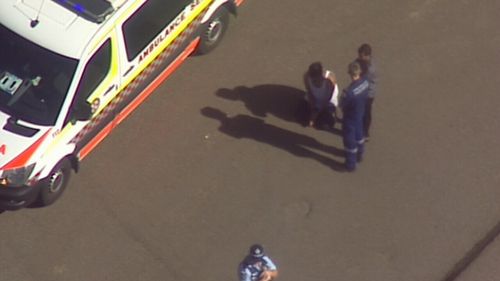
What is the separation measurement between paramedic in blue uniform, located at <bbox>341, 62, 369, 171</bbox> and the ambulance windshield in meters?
2.88

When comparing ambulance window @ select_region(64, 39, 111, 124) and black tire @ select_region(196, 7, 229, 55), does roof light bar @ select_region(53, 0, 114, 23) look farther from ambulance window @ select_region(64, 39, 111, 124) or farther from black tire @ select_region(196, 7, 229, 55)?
black tire @ select_region(196, 7, 229, 55)

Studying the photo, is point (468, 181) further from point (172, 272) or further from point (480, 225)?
point (172, 272)

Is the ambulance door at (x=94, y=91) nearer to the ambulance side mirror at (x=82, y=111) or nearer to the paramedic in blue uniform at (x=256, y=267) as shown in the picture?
the ambulance side mirror at (x=82, y=111)

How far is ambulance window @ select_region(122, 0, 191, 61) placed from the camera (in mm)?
12945

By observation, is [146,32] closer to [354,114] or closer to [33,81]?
[33,81]

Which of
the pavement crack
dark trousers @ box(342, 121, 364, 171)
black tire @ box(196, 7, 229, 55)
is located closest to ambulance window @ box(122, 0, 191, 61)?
black tire @ box(196, 7, 229, 55)

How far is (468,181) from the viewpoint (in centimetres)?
1359

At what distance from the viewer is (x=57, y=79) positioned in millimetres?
12562

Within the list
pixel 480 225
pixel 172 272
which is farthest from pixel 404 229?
pixel 172 272

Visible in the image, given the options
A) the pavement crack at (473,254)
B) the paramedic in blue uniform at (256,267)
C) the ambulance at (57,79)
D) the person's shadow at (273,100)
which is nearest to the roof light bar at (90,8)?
the ambulance at (57,79)

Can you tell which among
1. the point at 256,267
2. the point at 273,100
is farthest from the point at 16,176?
the point at 273,100

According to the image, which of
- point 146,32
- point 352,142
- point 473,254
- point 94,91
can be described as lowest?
point 473,254

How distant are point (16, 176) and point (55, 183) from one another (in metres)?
0.65

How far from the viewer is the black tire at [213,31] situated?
14203 millimetres
